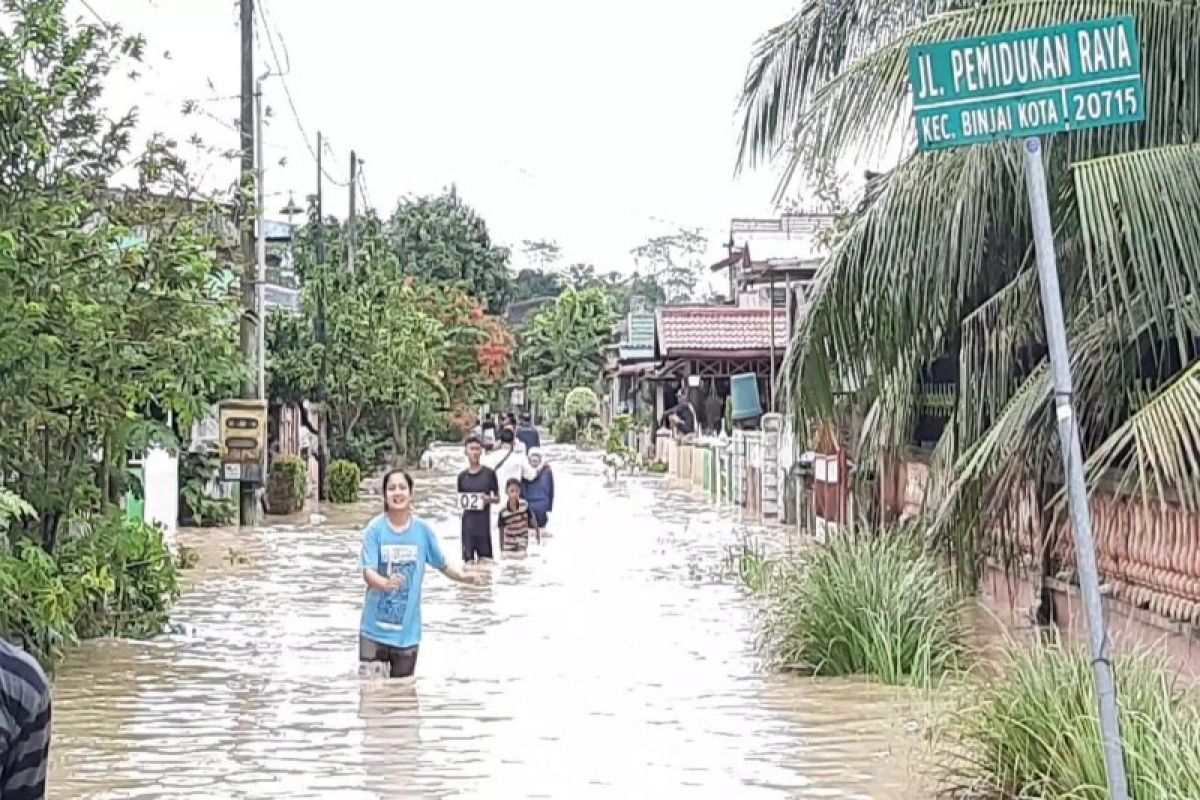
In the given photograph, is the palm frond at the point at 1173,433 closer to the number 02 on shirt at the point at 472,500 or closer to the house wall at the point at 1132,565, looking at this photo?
the house wall at the point at 1132,565

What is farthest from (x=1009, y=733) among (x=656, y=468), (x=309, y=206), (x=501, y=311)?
(x=501, y=311)

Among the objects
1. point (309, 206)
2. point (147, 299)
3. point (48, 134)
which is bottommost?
point (147, 299)

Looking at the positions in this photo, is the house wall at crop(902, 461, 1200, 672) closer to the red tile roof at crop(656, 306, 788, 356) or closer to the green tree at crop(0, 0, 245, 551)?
the green tree at crop(0, 0, 245, 551)

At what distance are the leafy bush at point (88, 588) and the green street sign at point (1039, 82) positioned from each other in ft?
22.7

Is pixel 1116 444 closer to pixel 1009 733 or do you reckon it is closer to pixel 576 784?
pixel 1009 733

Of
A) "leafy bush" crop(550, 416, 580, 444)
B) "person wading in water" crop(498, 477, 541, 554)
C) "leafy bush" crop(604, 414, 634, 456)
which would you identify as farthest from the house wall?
"leafy bush" crop(550, 416, 580, 444)

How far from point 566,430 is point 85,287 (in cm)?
6480

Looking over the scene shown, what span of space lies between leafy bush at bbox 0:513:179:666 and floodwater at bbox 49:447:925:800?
0.89ft

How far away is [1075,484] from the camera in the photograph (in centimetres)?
523

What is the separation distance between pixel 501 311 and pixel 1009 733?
232ft

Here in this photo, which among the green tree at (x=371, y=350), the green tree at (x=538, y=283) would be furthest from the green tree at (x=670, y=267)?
the green tree at (x=371, y=350)

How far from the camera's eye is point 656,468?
159 ft

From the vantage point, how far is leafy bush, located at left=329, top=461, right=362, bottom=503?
34031 mm

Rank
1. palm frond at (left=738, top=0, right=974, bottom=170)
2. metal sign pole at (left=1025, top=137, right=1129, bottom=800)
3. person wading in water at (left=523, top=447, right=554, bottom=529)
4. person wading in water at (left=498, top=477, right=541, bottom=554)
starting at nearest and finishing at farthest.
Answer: metal sign pole at (left=1025, top=137, right=1129, bottom=800)
palm frond at (left=738, top=0, right=974, bottom=170)
person wading in water at (left=498, top=477, right=541, bottom=554)
person wading in water at (left=523, top=447, right=554, bottom=529)
